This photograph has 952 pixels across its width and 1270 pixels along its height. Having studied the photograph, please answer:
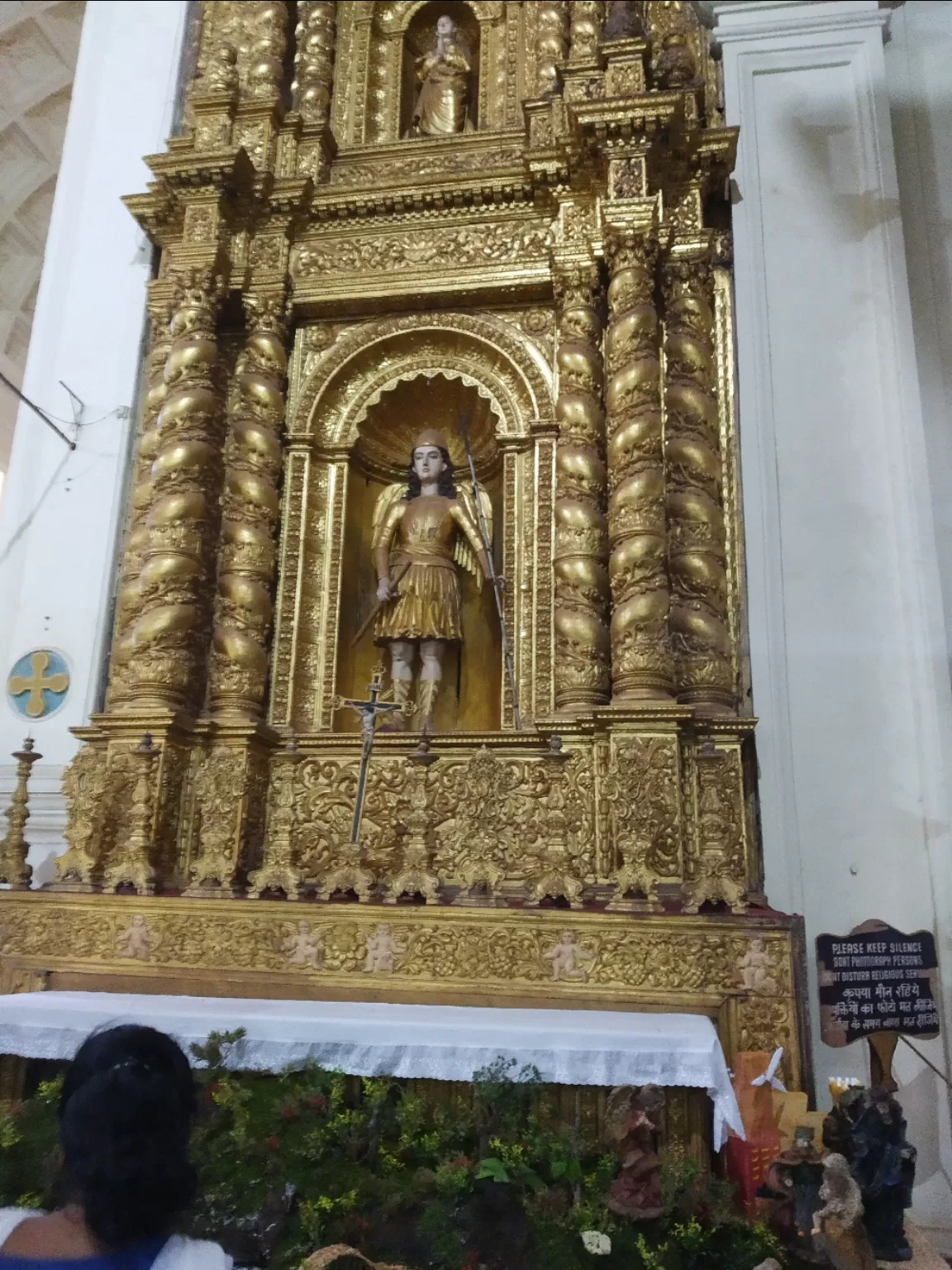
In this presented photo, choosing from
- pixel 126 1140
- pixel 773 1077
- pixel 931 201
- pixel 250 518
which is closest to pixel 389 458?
pixel 250 518

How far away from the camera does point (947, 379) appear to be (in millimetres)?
6391

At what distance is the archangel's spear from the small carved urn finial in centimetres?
278

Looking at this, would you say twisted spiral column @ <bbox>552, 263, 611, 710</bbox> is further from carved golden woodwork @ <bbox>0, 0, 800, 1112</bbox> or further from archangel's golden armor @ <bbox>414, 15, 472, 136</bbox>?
archangel's golden armor @ <bbox>414, 15, 472, 136</bbox>

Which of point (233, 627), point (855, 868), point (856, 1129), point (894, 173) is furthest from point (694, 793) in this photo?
point (894, 173)

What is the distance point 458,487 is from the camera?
743cm

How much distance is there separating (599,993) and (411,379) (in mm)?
4737

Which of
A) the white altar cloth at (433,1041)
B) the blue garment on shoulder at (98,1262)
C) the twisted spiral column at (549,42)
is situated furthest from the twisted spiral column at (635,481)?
the blue garment on shoulder at (98,1262)

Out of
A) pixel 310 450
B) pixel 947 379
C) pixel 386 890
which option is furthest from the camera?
pixel 310 450

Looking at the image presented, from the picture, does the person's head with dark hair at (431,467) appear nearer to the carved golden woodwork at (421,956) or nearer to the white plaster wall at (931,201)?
the white plaster wall at (931,201)

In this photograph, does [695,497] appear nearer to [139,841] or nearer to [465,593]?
[465,593]

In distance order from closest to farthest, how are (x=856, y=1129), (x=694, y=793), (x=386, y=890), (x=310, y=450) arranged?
1. (x=856, y=1129)
2. (x=386, y=890)
3. (x=694, y=793)
4. (x=310, y=450)

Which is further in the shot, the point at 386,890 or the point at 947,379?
the point at 947,379

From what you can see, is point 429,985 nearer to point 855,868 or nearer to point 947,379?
point 855,868

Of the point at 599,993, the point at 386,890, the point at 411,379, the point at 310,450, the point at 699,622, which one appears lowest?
the point at 599,993
